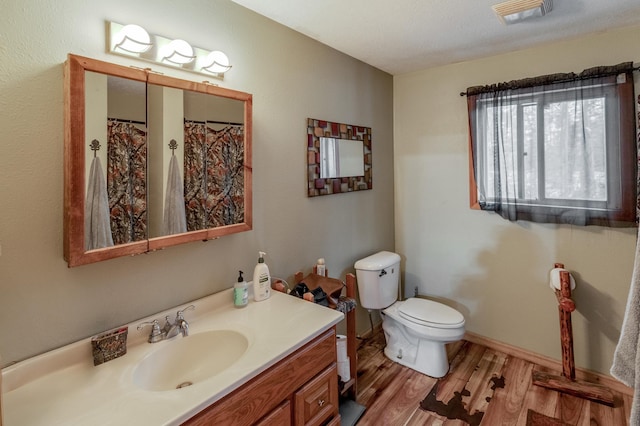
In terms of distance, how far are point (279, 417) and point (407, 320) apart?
4.42ft

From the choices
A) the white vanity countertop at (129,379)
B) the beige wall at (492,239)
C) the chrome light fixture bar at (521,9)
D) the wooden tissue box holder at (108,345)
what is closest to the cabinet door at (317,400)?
the white vanity countertop at (129,379)

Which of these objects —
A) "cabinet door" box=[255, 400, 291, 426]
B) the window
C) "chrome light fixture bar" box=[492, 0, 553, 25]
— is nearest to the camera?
"cabinet door" box=[255, 400, 291, 426]

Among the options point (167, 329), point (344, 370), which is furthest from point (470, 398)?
point (167, 329)

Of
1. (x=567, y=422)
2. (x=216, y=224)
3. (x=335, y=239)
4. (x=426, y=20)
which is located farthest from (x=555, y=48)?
(x=216, y=224)

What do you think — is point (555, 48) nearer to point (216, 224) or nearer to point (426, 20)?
point (426, 20)

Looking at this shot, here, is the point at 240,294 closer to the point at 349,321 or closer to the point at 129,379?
the point at 129,379

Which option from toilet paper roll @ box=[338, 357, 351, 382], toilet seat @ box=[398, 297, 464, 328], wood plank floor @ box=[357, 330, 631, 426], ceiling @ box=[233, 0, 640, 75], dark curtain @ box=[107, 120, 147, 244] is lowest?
wood plank floor @ box=[357, 330, 631, 426]

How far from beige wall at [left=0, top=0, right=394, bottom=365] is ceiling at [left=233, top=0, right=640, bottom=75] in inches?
6.1

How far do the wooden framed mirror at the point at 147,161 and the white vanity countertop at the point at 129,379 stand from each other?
14.5 inches

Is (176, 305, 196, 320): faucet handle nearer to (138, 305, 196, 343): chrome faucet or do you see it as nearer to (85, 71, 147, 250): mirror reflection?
(138, 305, 196, 343): chrome faucet

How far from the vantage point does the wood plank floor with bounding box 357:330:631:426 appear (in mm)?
1874

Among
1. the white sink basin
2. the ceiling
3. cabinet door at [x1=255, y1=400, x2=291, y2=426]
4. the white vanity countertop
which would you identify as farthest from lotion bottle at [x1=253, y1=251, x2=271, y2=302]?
the ceiling

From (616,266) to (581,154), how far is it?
762 mm

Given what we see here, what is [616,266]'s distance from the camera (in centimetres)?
209
